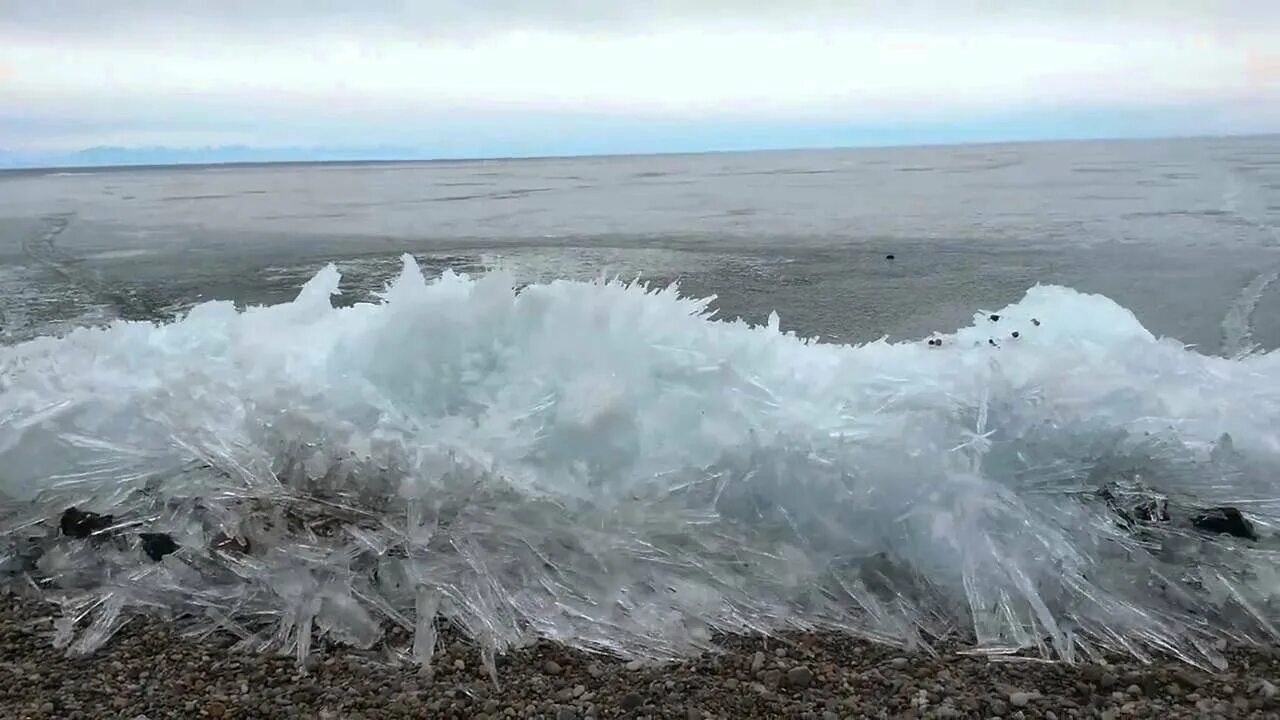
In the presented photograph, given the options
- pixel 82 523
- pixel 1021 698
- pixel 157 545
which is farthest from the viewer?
pixel 82 523

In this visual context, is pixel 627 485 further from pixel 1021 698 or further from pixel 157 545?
pixel 157 545

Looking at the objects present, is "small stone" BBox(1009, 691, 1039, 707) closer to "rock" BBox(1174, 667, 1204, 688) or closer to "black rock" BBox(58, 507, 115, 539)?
"rock" BBox(1174, 667, 1204, 688)

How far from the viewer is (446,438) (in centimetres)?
354

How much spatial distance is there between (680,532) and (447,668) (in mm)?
947

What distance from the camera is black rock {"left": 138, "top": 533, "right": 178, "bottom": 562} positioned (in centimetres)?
318

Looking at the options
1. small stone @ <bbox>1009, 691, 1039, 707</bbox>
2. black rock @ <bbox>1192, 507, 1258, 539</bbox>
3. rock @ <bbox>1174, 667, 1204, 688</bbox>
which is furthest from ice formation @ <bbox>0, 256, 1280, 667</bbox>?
small stone @ <bbox>1009, 691, 1039, 707</bbox>

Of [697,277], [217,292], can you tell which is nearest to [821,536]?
[697,277]

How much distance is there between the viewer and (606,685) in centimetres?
256

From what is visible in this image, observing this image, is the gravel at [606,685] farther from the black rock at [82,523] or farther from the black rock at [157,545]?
the black rock at [82,523]

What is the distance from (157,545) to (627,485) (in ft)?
5.50

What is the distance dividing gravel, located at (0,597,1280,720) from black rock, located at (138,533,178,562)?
0.42 metres

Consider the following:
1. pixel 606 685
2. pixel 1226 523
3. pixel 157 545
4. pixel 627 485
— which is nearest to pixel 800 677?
pixel 606 685

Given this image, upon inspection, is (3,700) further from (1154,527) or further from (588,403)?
(1154,527)

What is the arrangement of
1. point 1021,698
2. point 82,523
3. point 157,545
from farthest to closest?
point 82,523 → point 157,545 → point 1021,698
